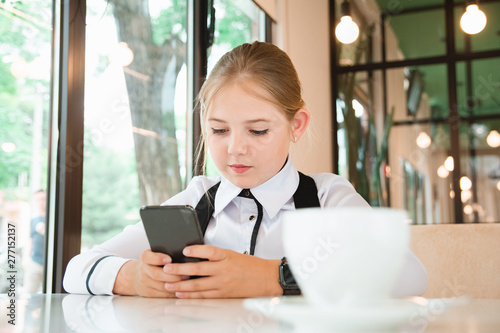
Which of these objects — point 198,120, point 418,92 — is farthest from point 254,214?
point 418,92

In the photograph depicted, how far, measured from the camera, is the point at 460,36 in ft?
16.7

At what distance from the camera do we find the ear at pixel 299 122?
146cm

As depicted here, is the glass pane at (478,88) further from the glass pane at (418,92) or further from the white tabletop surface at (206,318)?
the white tabletop surface at (206,318)

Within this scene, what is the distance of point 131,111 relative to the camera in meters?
2.84

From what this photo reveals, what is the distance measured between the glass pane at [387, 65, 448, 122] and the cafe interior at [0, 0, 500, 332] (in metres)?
0.01

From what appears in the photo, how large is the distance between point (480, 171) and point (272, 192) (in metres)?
4.10

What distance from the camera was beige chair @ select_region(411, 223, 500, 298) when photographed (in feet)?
4.44

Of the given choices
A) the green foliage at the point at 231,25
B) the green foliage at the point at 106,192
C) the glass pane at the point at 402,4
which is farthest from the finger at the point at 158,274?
the glass pane at the point at 402,4

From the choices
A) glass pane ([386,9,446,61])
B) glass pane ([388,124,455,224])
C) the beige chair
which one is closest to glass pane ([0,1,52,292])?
the beige chair

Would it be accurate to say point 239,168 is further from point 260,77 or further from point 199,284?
point 199,284

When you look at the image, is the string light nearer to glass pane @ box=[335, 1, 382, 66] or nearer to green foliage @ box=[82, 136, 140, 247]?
glass pane @ box=[335, 1, 382, 66]

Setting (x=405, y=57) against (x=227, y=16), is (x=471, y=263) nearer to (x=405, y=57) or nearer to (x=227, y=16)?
(x=227, y=16)

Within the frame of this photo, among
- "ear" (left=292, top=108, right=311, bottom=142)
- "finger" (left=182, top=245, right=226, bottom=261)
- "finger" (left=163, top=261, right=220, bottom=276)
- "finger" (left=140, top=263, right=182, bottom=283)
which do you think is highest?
"ear" (left=292, top=108, right=311, bottom=142)

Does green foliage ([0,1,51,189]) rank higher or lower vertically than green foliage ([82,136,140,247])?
higher
